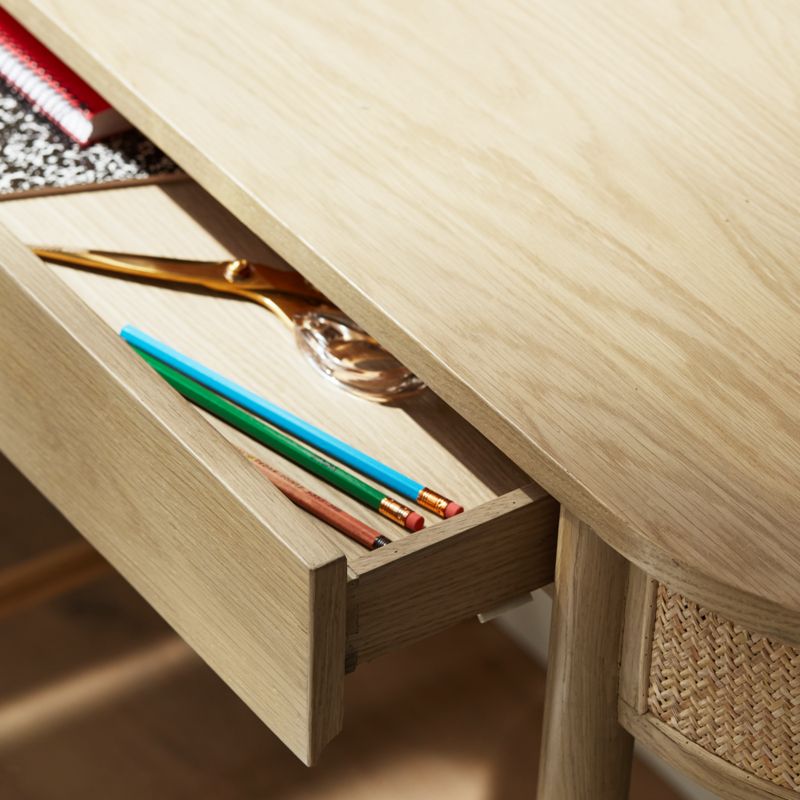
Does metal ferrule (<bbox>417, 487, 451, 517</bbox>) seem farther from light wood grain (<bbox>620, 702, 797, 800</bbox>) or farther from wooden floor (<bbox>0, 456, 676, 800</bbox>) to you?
wooden floor (<bbox>0, 456, 676, 800</bbox>)

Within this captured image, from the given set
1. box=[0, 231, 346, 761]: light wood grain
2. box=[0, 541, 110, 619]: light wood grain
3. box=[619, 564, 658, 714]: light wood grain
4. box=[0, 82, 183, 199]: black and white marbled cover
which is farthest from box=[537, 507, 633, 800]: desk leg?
box=[0, 541, 110, 619]: light wood grain

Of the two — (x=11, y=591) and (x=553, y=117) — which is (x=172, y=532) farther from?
(x=11, y=591)

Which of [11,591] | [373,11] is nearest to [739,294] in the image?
[373,11]

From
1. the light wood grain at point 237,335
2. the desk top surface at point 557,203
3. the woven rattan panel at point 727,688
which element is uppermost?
the desk top surface at point 557,203

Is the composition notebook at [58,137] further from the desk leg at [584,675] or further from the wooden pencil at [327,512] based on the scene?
the desk leg at [584,675]

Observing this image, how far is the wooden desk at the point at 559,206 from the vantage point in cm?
68

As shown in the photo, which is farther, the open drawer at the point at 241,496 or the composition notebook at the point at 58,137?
the composition notebook at the point at 58,137

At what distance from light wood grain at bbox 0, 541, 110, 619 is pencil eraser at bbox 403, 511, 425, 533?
0.60m

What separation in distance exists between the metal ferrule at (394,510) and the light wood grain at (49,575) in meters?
0.59

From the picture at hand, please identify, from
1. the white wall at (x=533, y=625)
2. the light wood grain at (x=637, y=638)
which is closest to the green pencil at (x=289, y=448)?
the light wood grain at (x=637, y=638)

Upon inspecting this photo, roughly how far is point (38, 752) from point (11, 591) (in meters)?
0.15

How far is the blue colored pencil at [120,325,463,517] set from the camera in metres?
0.79

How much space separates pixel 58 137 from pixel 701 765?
2.19 feet

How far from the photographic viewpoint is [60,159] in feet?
3.55
